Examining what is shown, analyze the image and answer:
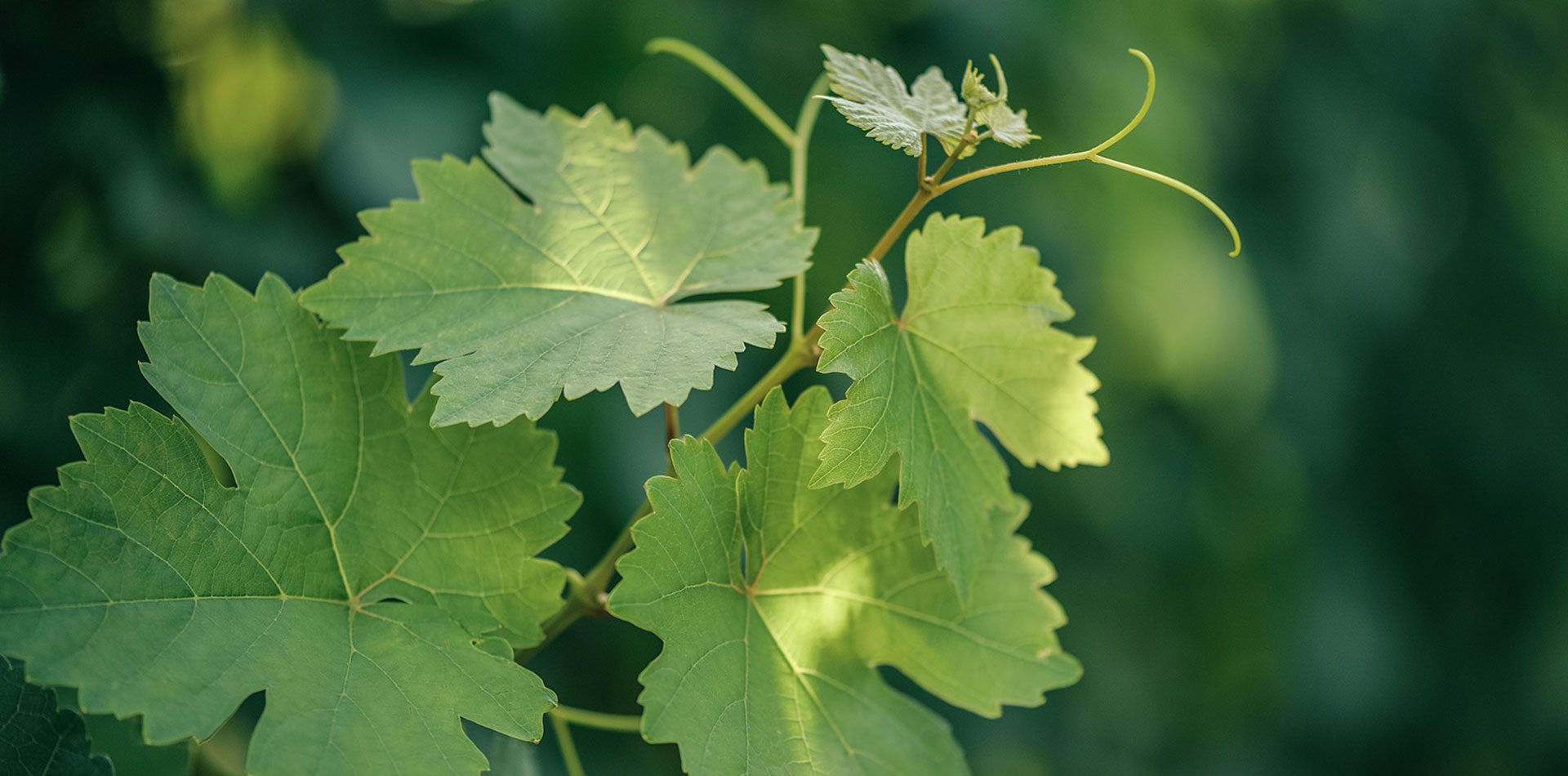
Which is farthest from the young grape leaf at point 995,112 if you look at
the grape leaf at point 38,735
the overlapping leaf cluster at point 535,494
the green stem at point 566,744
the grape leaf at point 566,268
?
the grape leaf at point 38,735

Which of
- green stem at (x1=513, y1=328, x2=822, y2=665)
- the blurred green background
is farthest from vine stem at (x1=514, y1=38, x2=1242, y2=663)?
the blurred green background

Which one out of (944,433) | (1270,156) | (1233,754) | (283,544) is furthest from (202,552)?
(1233,754)

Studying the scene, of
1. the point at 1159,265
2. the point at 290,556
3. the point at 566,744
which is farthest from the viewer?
the point at 1159,265

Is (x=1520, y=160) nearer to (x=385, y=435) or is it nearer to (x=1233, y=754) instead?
(x=1233, y=754)

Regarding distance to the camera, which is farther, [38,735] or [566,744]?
[566,744]

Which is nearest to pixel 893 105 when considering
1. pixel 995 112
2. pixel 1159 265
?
pixel 995 112

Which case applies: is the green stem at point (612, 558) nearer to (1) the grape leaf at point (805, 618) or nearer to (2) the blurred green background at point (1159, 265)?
(1) the grape leaf at point (805, 618)

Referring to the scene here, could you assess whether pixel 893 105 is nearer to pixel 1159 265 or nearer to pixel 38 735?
pixel 38 735
